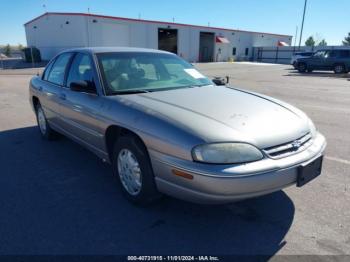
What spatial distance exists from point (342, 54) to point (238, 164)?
23531 mm

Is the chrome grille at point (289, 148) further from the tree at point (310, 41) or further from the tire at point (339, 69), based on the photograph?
the tree at point (310, 41)

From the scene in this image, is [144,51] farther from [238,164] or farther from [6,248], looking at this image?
[6,248]

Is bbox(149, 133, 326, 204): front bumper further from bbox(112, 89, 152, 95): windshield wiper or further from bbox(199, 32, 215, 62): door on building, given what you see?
bbox(199, 32, 215, 62): door on building

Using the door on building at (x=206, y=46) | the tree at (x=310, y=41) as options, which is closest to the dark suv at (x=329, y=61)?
the door on building at (x=206, y=46)

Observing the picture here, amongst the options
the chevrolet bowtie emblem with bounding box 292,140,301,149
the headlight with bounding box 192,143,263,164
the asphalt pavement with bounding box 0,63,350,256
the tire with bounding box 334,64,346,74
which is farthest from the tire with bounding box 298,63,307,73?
the headlight with bounding box 192,143,263,164

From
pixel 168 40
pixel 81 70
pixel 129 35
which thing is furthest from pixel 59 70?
pixel 168 40

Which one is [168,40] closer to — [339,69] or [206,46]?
[206,46]

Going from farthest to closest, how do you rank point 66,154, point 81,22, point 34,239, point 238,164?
point 81,22
point 66,154
point 34,239
point 238,164

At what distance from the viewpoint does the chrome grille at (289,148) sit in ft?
8.35

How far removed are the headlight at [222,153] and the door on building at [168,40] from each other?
41.9 metres

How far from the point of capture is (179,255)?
2443mm

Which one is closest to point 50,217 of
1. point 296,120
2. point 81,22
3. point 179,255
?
Result: point 179,255

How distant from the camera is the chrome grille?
2545mm

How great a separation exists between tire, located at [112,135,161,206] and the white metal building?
1241 inches
